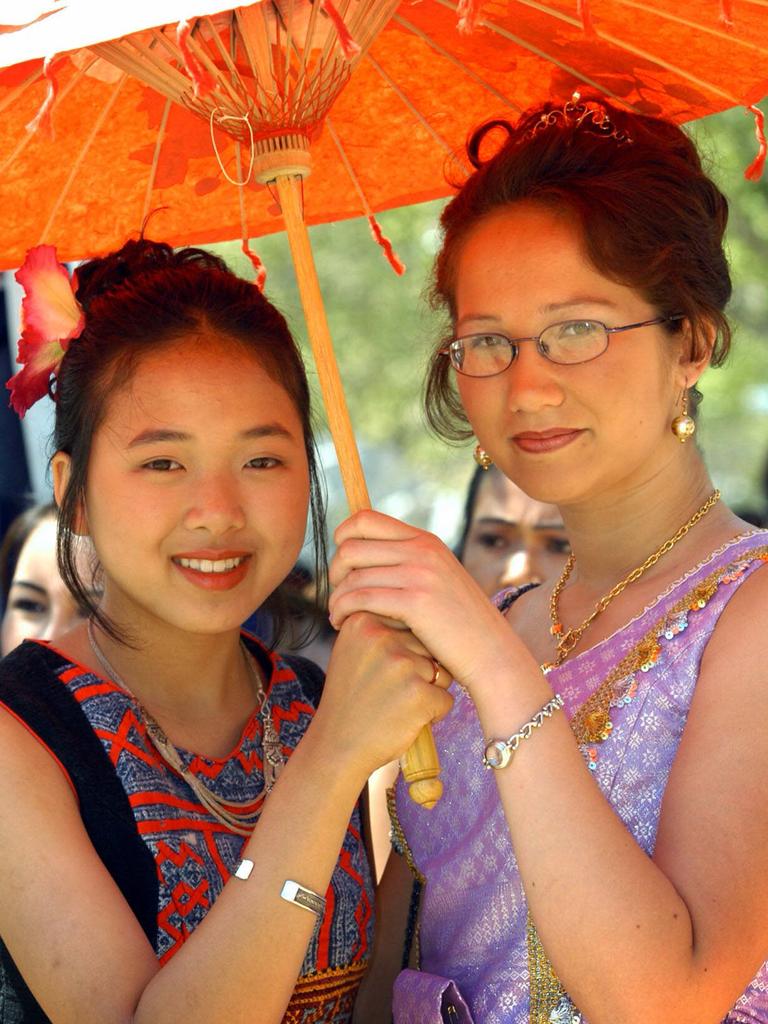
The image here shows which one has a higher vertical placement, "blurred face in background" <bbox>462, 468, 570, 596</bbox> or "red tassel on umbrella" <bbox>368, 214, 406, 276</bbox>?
"blurred face in background" <bbox>462, 468, 570, 596</bbox>

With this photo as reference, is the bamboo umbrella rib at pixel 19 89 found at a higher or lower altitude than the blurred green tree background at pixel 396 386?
lower

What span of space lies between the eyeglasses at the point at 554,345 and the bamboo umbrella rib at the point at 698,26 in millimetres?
457

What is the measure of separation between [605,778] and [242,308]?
105 centimetres

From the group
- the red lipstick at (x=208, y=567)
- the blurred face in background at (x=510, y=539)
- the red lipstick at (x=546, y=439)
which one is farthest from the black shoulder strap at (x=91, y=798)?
the blurred face in background at (x=510, y=539)

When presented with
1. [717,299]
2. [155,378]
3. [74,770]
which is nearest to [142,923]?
[74,770]

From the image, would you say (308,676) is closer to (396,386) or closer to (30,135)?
(30,135)

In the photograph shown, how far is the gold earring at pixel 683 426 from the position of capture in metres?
2.24

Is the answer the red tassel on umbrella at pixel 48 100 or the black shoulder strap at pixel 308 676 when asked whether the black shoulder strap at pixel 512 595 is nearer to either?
the black shoulder strap at pixel 308 676

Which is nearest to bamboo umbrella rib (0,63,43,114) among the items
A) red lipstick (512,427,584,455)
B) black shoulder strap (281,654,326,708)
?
red lipstick (512,427,584,455)

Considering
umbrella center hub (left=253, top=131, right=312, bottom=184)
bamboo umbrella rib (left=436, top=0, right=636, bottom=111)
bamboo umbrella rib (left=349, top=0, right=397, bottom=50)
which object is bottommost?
umbrella center hub (left=253, top=131, right=312, bottom=184)

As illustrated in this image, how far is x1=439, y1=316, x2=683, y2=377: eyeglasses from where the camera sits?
7.06ft

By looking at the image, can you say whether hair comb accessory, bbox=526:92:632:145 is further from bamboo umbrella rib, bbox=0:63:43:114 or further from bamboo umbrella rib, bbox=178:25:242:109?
bamboo umbrella rib, bbox=0:63:43:114

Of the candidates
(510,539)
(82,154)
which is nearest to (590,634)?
(82,154)

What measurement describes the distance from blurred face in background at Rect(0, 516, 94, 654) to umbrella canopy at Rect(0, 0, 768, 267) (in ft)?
5.91
